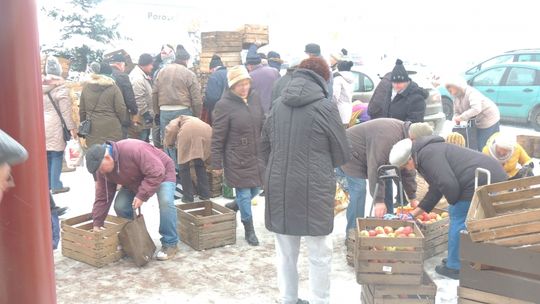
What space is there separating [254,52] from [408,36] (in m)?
24.3

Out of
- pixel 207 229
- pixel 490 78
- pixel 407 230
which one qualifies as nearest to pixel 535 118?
pixel 490 78

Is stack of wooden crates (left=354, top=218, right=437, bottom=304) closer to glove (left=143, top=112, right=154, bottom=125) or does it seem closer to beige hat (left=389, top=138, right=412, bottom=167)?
beige hat (left=389, top=138, right=412, bottom=167)

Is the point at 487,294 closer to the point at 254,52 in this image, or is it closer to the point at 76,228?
the point at 76,228

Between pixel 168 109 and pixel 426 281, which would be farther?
pixel 168 109

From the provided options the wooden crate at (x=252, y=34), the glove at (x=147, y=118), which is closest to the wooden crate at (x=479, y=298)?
the glove at (x=147, y=118)

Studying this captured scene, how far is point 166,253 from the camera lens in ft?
18.3

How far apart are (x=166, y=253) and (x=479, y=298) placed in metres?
3.03

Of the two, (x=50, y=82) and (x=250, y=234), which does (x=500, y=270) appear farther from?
(x=50, y=82)

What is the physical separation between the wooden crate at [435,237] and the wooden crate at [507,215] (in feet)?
Answer: 3.89

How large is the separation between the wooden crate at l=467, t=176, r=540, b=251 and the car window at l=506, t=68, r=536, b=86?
9.77m

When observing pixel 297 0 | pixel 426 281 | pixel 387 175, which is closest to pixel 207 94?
pixel 387 175

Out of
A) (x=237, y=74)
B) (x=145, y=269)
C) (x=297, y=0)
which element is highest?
(x=297, y=0)

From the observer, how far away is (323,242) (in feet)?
13.5

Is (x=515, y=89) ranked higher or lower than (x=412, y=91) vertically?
lower
